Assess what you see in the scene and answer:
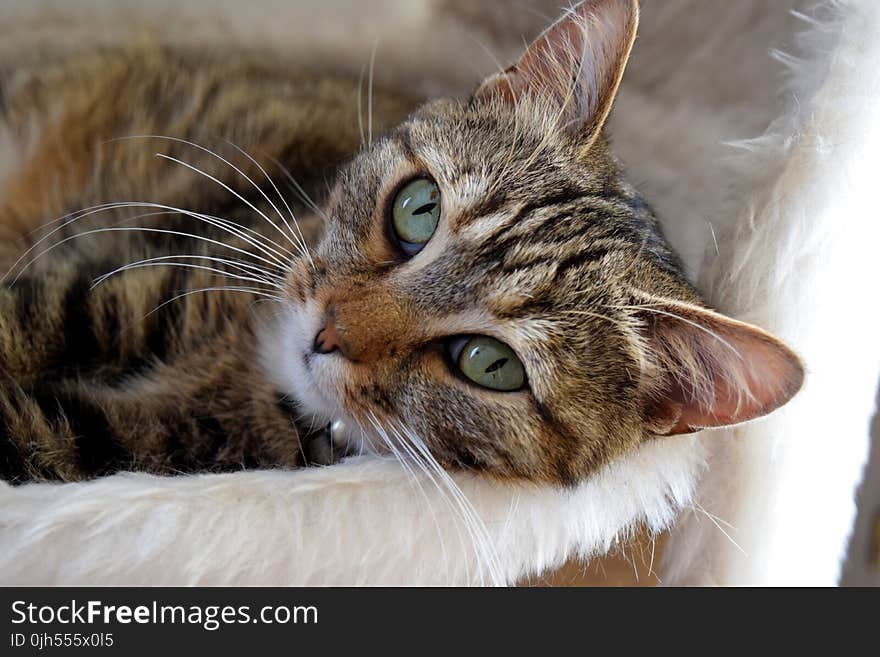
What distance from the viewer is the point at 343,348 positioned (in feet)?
2.94

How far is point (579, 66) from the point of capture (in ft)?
3.37

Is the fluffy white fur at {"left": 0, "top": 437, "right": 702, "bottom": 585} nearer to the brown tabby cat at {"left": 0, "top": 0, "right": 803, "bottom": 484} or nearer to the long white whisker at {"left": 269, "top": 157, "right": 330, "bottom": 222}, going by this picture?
the brown tabby cat at {"left": 0, "top": 0, "right": 803, "bottom": 484}

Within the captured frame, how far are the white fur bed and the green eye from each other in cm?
14

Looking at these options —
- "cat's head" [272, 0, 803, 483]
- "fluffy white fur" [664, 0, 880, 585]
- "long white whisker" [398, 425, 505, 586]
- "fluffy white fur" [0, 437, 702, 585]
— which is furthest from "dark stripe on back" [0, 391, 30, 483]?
"fluffy white fur" [664, 0, 880, 585]

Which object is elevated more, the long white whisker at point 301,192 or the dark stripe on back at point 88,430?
the long white whisker at point 301,192

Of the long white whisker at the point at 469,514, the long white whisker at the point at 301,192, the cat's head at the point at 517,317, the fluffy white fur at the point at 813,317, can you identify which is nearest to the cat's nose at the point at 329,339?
the cat's head at the point at 517,317

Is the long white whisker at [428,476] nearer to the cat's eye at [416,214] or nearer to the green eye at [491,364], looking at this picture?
the green eye at [491,364]

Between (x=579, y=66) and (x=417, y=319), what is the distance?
461mm

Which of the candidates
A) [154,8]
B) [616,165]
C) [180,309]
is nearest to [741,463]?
[616,165]

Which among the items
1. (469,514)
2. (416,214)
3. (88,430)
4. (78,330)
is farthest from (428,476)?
(78,330)

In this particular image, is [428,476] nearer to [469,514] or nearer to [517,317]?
[469,514]

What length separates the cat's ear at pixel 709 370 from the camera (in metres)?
0.83

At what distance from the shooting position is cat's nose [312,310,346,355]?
2.94 ft
